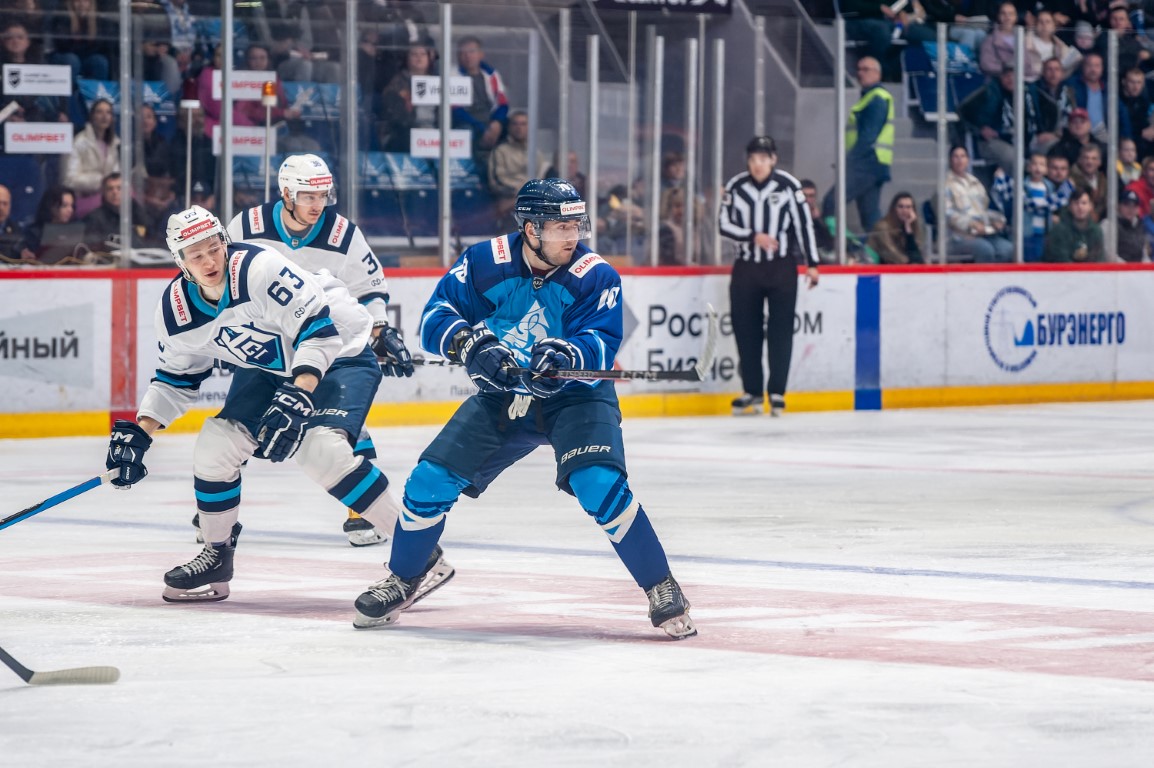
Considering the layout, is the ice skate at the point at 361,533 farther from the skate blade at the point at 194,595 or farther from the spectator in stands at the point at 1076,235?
the spectator in stands at the point at 1076,235

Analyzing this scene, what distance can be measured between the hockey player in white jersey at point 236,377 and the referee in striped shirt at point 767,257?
7.49 m

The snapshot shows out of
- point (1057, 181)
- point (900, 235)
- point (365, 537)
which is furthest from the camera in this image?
point (1057, 181)

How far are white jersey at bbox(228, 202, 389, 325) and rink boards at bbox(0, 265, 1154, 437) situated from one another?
4.34 metres

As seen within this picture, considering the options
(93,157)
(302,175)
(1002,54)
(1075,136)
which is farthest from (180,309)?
(1075,136)

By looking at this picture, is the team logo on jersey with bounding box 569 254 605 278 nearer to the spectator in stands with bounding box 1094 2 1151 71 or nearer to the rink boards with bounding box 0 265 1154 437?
the rink boards with bounding box 0 265 1154 437

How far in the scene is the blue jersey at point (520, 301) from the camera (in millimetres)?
5801

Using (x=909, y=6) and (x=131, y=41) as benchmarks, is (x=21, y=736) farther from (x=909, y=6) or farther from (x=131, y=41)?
(x=909, y=6)

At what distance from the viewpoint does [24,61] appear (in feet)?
39.4

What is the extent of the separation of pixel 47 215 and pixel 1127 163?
27.0ft

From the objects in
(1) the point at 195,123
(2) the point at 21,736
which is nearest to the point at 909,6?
(1) the point at 195,123

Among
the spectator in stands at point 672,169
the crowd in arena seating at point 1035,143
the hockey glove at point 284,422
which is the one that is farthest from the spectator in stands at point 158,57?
the hockey glove at point 284,422

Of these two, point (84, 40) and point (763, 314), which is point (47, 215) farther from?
point (763, 314)

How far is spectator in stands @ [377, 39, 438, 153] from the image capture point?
1317cm

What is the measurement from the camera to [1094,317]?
51.6 feet
